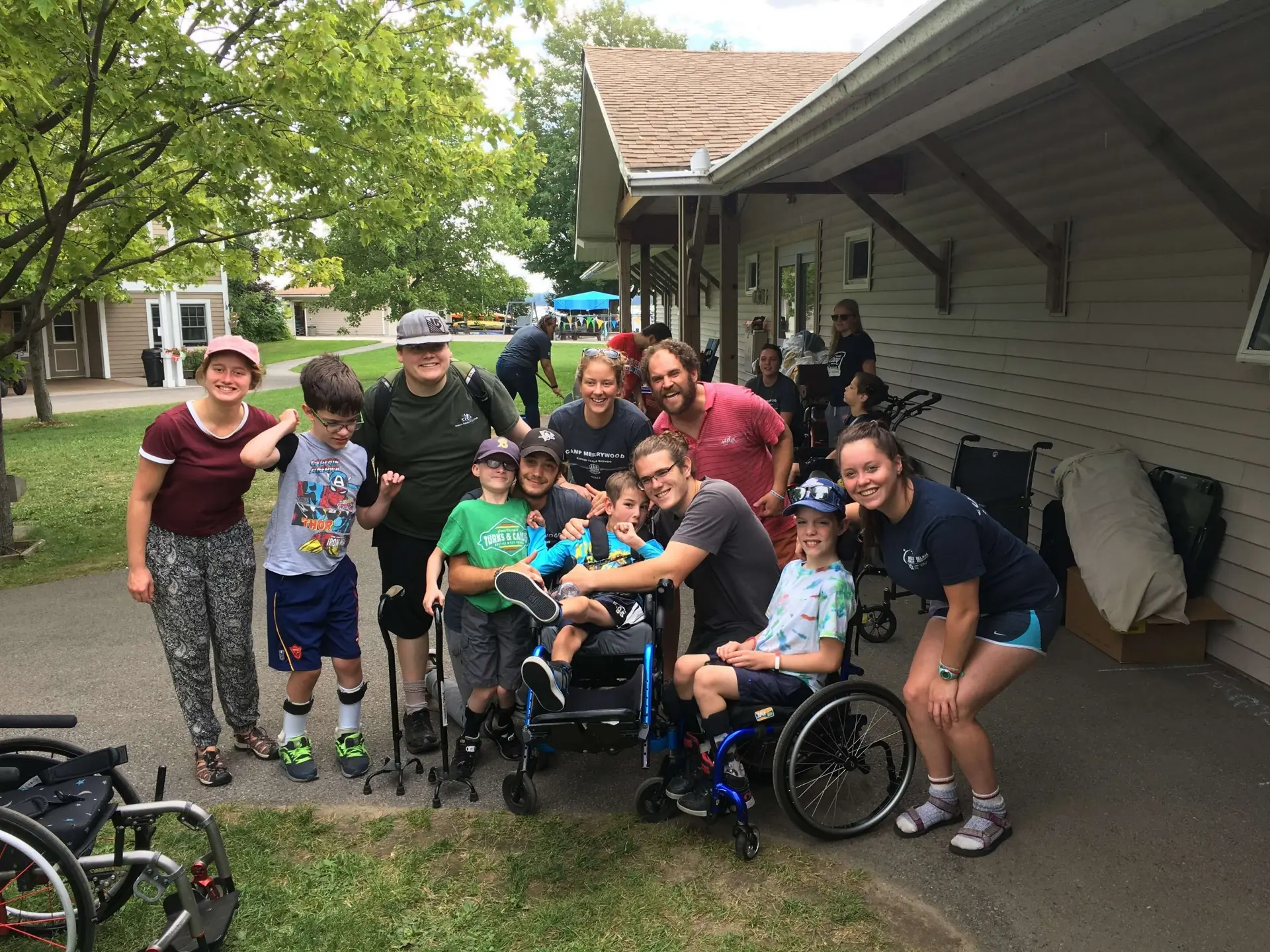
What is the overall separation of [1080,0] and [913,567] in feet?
5.88

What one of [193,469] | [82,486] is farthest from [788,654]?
[82,486]

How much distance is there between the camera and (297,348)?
137ft

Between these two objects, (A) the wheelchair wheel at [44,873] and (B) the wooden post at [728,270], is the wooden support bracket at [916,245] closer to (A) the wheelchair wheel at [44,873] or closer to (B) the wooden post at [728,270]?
(B) the wooden post at [728,270]

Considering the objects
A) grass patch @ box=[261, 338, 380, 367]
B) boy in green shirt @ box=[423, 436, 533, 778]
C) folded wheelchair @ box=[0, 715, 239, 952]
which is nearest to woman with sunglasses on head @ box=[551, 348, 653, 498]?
boy in green shirt @ box=[423, 436, 533, 778]

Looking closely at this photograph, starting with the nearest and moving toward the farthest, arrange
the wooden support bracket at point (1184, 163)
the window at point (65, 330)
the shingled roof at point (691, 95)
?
the wooden support bracket at point (1184, 163)
the shingled roof at point (691, 95)
the window at point (65, 330)

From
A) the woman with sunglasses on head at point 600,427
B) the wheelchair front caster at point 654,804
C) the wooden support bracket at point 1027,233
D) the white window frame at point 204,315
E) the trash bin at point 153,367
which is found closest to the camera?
the wheelchair front caster at point 654,804

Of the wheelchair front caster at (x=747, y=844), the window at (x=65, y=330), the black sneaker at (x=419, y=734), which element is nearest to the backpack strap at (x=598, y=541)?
the wheelchair front caster at (x=747, y=844)

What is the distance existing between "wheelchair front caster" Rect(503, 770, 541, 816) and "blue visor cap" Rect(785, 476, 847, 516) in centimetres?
138

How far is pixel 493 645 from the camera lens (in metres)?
3.57

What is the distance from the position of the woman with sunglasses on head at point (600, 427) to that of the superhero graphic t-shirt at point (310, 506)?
3.33 feet

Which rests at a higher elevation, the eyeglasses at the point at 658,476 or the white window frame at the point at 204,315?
the white window frame at the point at 204,315

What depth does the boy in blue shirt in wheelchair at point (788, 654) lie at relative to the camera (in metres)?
3.09

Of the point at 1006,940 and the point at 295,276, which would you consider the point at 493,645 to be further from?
the point at 295,276

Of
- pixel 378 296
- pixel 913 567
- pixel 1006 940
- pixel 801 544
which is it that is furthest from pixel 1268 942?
pixel 378 296
